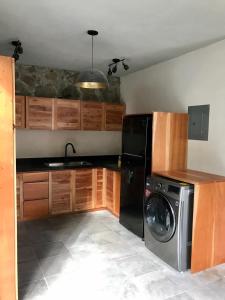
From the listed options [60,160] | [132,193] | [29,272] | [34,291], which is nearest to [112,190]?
[132,193]

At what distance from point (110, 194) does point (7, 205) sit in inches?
96.6

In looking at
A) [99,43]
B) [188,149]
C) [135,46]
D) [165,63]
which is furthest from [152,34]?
[188,149]

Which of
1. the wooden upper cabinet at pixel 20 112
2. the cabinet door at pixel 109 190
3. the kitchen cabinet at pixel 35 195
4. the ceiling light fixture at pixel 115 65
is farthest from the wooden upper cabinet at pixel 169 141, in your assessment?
the wooden upper cabinet at pixel 20 112

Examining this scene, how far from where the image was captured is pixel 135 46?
3158 millimetres

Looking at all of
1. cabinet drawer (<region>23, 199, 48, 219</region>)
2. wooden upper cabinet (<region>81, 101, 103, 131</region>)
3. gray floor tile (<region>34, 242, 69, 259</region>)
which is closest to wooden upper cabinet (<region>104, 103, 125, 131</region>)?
wooden upper cabinet (<region>81, 101, 103, 131</region>)

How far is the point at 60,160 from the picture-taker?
15.0 ft

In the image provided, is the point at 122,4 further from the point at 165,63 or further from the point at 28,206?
the point at 28,206

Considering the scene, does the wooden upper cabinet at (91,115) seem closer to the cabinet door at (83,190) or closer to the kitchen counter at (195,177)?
the cabinet door at (83,190)

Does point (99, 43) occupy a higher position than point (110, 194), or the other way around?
point (99, 43)

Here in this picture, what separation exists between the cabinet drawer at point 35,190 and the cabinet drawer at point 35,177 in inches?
2.4

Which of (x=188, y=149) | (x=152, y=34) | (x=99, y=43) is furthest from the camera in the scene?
(x=188, y=149)

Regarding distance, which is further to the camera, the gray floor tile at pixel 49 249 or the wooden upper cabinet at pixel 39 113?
the wooden upper cabinet at pixel 39 113

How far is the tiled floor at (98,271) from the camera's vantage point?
7.26 feet

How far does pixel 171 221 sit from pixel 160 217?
0.75ft
